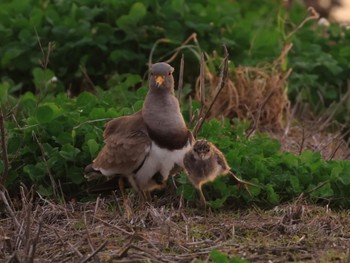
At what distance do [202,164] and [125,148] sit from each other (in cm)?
43

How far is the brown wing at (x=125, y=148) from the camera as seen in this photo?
621cm

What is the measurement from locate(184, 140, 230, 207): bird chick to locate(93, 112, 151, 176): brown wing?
0.24 meters

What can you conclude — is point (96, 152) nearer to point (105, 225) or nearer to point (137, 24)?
point (105, 225)

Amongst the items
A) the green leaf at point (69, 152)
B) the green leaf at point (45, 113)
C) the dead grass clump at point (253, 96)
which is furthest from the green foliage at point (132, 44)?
the green leaf at point (69, 152)

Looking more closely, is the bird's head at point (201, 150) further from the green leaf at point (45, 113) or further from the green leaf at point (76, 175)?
the green leaf at point (45, 113)

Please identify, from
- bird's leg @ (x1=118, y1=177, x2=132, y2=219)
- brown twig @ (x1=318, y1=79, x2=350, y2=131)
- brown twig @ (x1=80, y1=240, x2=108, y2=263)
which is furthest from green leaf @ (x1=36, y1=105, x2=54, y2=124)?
brown twig @ (x1=318, y1=79, x2=350, y2=131)

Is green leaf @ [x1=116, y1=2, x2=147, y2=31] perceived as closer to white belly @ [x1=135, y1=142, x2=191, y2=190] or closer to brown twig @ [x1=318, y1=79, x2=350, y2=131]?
brown twig @ [x1=318, y1=79, x2=350, y2=131]

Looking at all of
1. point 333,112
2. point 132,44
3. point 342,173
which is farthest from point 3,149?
point 132,44

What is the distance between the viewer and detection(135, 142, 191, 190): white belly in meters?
6.16

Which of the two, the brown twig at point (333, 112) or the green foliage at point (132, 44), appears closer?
the brown twig at point (333, 112)

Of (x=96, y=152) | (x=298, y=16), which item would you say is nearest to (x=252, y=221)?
(x=96, y=152)

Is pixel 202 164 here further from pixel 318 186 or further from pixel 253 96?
pixel 253 96

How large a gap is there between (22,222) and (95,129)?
4.95 ft

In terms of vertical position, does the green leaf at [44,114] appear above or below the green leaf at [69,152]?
above
